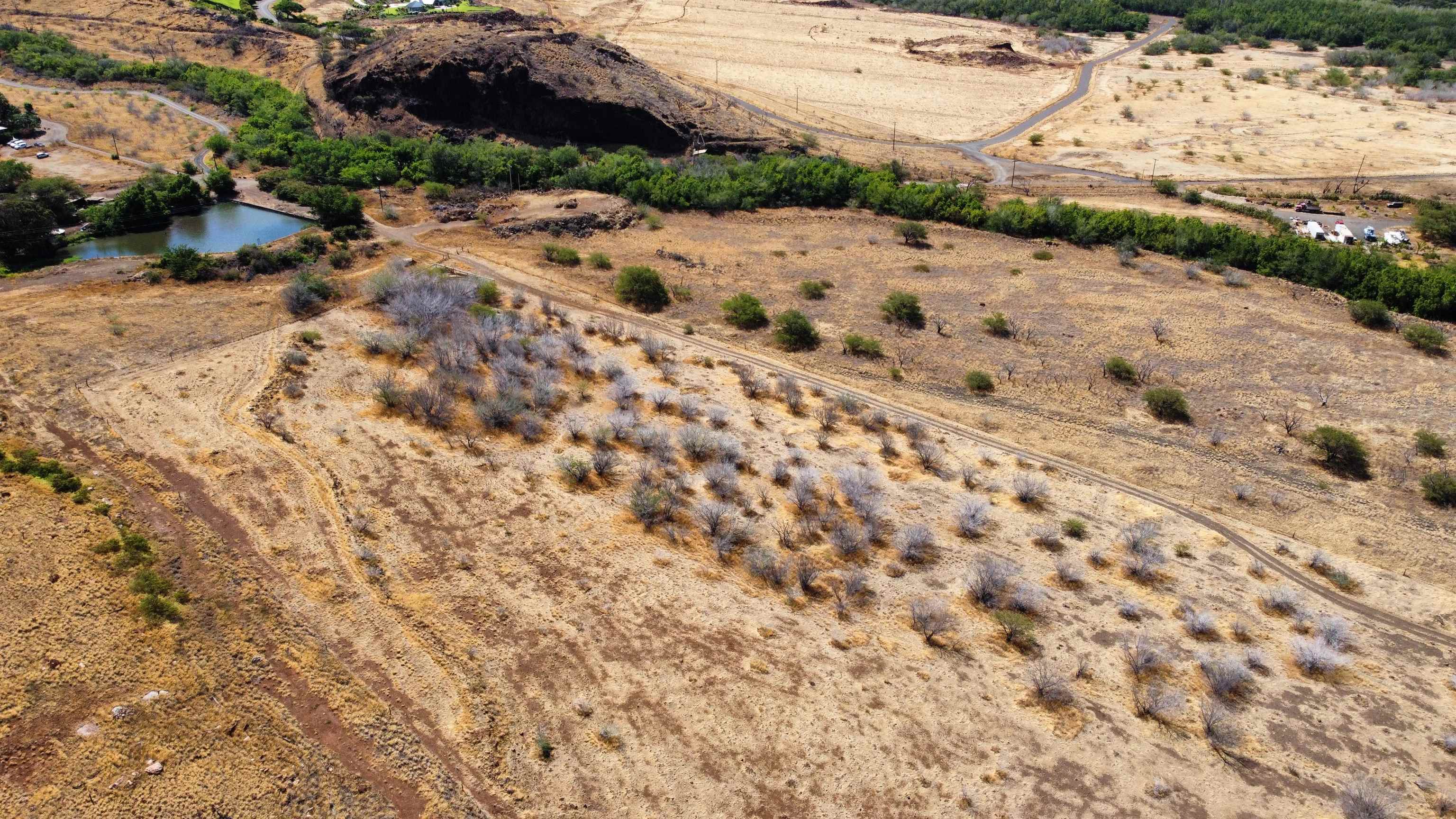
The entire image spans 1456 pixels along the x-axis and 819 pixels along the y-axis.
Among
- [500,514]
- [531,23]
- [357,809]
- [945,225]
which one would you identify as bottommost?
[357,809]

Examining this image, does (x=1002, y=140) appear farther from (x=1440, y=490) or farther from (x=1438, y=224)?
(x=1440, y=490)

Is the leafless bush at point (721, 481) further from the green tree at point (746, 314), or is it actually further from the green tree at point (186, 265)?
the green tree at point (186, 265)

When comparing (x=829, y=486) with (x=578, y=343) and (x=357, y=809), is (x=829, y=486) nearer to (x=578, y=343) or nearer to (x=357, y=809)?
(x=578, y=343)

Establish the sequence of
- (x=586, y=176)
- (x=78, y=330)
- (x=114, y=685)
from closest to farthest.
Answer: (x=114, y=685), (x=78, y=330), (x=586, y=176)

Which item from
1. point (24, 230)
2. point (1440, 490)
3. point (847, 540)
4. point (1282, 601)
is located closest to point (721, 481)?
point (847, 540)

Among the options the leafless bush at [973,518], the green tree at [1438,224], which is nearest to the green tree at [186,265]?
the leafless bush at [973,518]

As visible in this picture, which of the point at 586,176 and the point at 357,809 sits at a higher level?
the point at 586,176

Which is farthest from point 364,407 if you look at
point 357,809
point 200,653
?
point 357,809
